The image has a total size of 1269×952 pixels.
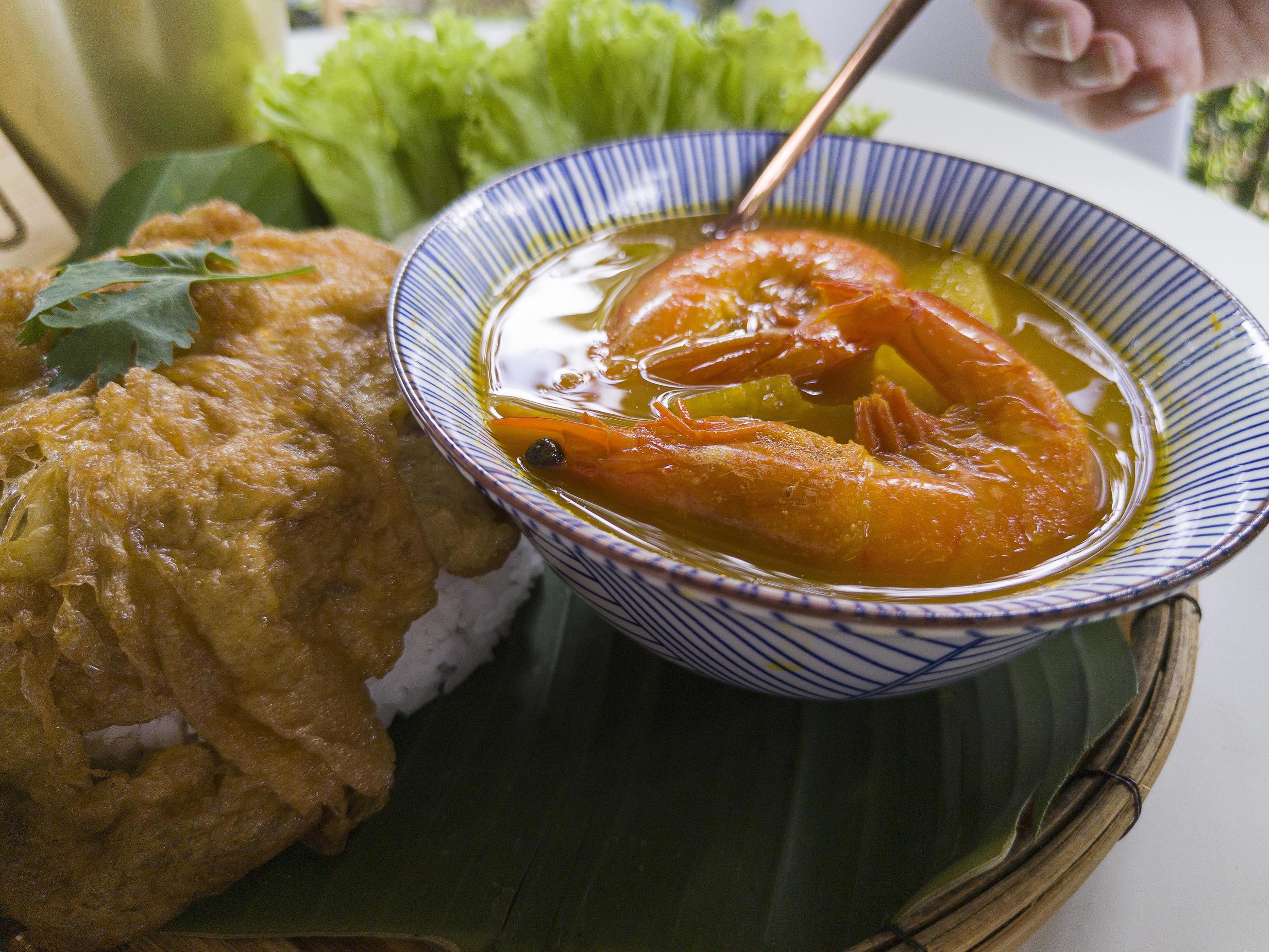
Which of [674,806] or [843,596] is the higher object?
[843,596]

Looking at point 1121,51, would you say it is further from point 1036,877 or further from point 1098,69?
point 1036,877

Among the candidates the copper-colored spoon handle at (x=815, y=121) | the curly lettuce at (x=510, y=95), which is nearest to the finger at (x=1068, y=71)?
the curly lettuce at (x=510, y=95)

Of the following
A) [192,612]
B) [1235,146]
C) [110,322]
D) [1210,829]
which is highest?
[110,322]

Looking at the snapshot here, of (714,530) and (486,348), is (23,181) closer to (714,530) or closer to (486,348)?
(486,348)

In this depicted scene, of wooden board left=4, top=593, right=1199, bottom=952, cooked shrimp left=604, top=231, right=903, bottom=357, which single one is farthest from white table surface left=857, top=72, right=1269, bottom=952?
cooked shrimp left=604, top=231, right=903, bottom=357

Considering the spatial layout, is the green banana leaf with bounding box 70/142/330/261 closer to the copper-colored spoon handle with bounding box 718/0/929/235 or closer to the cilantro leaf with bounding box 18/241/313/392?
the cilantro leaf with bounding box 18/241/313/392

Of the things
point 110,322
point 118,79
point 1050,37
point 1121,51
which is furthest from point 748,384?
point 118,79

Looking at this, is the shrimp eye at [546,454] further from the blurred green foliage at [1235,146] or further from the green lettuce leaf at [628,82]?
the blurred green foliage at [1235,146]
